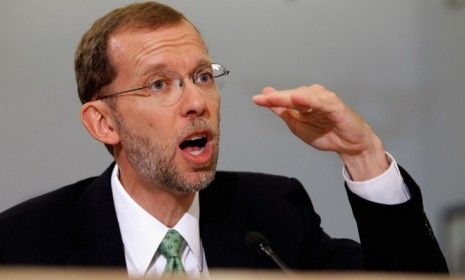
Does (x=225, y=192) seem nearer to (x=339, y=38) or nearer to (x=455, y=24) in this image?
(x=339, y=38)

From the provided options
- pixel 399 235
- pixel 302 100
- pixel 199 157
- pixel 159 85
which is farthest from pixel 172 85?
pixel 399 235

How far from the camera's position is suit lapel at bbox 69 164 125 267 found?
169 cm

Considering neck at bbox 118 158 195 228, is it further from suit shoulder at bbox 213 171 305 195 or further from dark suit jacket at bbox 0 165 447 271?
suit shoulder at bbox 213 171 305 195

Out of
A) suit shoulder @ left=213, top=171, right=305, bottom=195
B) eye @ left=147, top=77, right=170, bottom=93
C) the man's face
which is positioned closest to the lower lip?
the man's face

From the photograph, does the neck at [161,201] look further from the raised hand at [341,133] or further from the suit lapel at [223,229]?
the raised hand at [341,133]

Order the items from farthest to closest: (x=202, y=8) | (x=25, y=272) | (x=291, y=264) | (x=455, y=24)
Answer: (x=455, y=24) < (x=202, y=8) < (x=291, y=264) < (x=25, y=272)

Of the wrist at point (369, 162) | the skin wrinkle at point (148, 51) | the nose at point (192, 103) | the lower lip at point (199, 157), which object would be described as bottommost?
the wrist at point (369, 162)

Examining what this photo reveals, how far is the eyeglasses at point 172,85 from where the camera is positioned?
1660 millimetres

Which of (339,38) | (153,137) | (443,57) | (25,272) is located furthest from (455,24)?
(25,272)

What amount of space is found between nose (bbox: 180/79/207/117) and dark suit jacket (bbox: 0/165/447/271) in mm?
260

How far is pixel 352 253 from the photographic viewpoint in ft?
6.04

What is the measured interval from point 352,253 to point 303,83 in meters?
0.89

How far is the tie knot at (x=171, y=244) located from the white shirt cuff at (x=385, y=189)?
35 centimetres

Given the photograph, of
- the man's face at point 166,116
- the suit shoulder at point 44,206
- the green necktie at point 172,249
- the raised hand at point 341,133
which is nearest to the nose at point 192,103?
the man's face at point 166,116
